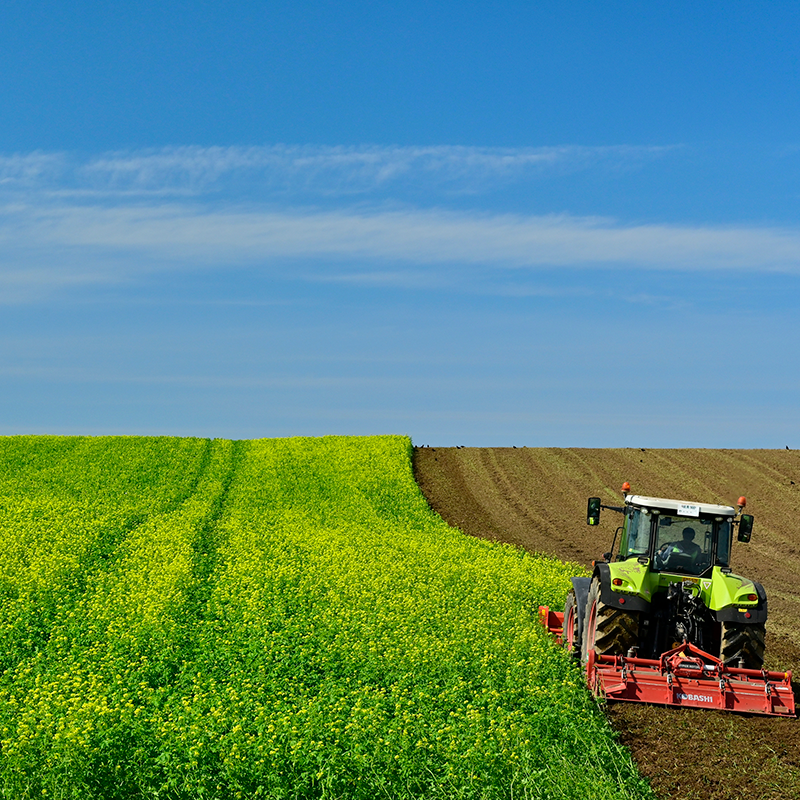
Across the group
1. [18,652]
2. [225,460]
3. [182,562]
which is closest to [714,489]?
[225,460]

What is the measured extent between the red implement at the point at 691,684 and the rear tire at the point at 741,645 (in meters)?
0.31

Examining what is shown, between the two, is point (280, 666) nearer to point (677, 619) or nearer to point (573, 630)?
point (573, 630)

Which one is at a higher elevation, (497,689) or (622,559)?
(622,559)

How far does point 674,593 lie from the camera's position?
→ 14.3 meters

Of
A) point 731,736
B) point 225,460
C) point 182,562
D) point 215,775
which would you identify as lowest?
point 215,775

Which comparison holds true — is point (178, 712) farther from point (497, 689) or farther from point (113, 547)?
point (113, 547)

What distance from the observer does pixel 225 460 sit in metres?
46.4

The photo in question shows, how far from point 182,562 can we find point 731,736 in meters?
15.3

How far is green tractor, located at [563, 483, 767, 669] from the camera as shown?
13930 millimetres

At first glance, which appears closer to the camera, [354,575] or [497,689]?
[497,689]

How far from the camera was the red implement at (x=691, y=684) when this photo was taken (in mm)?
13062

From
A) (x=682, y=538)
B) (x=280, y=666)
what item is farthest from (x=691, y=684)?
(x=280, y=666)

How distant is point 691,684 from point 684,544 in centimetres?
260

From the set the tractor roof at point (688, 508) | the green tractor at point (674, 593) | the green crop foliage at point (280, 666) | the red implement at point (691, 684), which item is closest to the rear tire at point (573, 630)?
the green tractor at point (674, 593)
